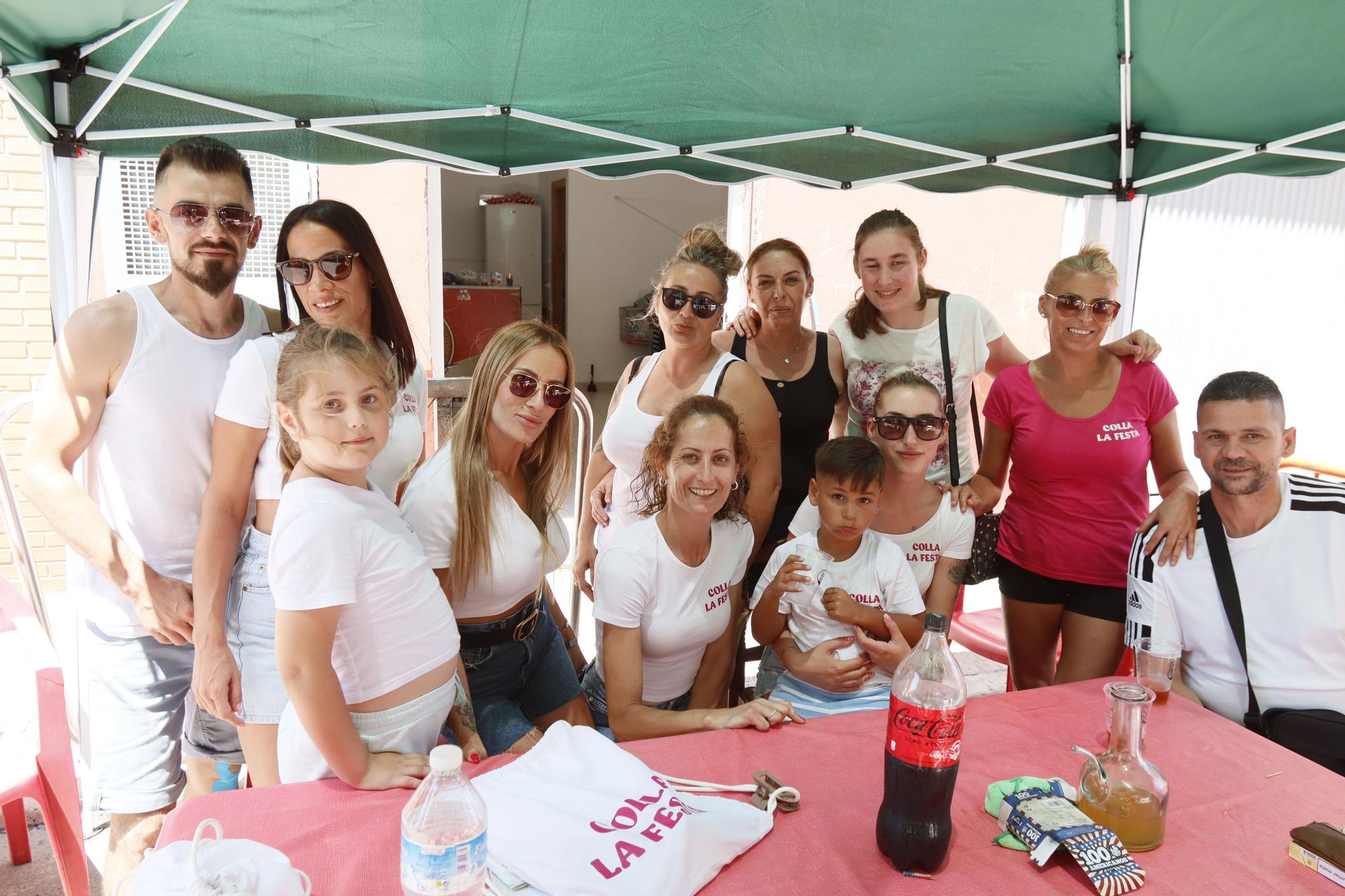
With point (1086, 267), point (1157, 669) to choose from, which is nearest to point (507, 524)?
→ point (1157, 669)

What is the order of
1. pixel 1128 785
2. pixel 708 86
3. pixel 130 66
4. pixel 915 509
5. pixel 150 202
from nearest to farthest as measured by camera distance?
pixel 1128 785 → pixel 130 66 → pixel 915 509 → pixel 708 86 → pixel 150 202

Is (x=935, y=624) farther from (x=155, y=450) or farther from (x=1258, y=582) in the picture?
(x=155, y=450)

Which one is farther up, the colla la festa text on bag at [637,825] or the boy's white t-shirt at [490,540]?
the boy's white t-shirt at [490,540]

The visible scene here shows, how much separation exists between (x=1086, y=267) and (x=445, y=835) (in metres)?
2.45

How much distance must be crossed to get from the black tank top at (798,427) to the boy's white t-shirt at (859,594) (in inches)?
24.6

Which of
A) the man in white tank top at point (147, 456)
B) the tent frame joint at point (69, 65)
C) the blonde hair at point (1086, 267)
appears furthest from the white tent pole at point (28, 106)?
the blonde hair at point (1086, 267)

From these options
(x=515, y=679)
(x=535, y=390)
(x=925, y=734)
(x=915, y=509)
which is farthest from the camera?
(x=915, y=509)

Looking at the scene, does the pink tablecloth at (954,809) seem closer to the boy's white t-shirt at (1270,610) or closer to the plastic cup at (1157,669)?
the plastic cup at (1157,669)

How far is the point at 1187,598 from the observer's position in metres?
2.18

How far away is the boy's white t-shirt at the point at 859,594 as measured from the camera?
2.31 meters

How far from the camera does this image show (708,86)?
3.21 metres

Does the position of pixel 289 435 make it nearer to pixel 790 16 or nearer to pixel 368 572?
pixel 368 572

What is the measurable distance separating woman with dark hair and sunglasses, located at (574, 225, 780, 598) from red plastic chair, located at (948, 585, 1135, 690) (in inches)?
43.0

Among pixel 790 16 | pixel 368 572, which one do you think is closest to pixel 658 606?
pixel 368 572
